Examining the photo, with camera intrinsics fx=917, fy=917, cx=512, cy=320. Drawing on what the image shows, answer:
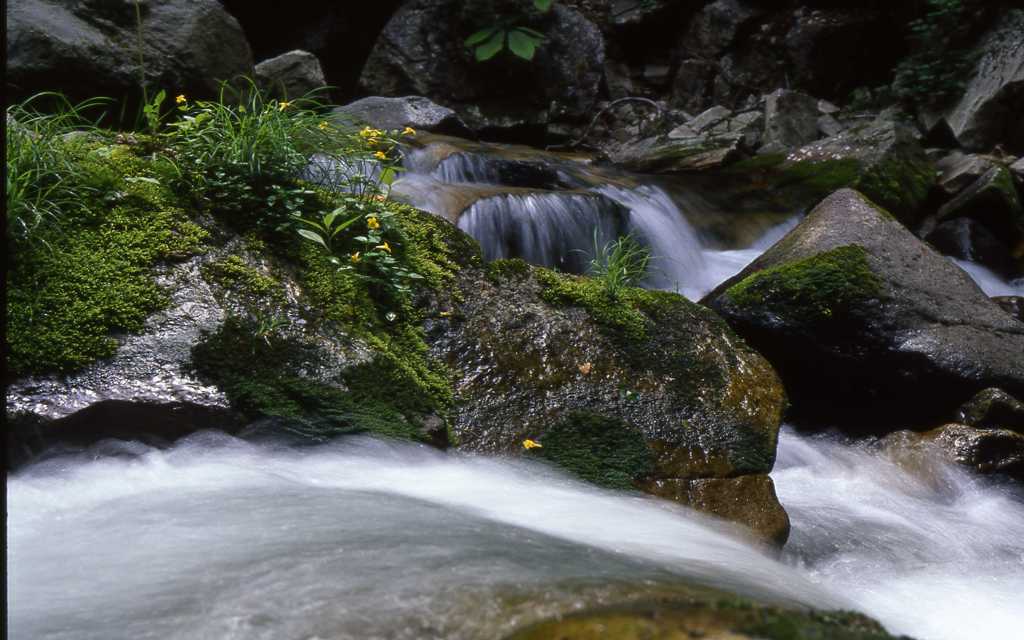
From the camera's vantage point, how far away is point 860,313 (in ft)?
16.0

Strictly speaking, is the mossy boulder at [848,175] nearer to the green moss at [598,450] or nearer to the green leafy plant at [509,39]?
the green leafy plant at [509,39]

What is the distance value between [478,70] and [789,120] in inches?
163

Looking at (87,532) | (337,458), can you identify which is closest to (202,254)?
(337,458)

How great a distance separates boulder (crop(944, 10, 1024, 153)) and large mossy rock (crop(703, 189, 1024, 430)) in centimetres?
636

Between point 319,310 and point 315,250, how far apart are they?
341 millimetres

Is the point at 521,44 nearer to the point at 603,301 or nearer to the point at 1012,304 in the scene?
the point at 1012,304

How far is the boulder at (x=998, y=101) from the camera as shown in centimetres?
1047

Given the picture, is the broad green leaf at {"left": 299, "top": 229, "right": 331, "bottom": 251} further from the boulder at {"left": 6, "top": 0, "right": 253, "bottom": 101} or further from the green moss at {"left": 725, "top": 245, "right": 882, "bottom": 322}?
the green moss at {"left": 725, "top": 245, "right": 882, "bottom": 322}

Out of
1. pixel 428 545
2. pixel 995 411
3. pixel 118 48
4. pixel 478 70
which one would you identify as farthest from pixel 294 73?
pixel 428 545

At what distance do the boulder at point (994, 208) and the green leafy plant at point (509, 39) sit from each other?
5.33m

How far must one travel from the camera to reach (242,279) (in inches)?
131

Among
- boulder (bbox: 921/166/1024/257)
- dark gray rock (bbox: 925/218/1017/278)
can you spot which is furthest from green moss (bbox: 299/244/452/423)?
boulder (bbox: 921/166/1024/257)

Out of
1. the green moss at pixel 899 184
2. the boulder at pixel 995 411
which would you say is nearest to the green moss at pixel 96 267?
the boulder at pixel 995 411

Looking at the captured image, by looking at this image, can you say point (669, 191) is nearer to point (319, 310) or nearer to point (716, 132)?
point (716, 132)
